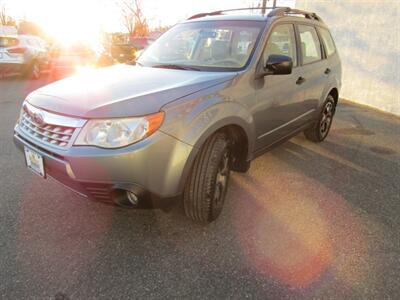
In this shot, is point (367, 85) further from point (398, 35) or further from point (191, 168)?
point (191, 168)

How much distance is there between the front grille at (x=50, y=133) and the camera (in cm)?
195

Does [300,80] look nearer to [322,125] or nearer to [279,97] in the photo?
[279,97]

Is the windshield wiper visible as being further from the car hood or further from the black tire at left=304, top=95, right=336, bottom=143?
the black tire at left=304, top=95, right=336, bottom=143

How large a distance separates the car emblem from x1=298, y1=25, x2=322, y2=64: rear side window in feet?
9.24

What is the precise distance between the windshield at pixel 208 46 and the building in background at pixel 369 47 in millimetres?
5360

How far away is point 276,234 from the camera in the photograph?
2.46m

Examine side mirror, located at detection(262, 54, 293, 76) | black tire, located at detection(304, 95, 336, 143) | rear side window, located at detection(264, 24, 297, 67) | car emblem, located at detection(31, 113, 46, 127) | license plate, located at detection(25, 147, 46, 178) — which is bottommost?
black tire, located at detection(304, 95, 336, 143)

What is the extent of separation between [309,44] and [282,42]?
83cm

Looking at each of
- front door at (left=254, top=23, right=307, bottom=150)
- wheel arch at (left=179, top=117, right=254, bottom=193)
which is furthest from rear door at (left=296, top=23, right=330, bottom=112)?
wheel arch at (left=179, top=117, right=254, bottom=193)

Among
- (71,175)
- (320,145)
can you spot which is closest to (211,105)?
(71,175)

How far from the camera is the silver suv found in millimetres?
1881

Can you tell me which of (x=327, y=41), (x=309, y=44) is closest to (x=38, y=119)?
(x=309, y=44)

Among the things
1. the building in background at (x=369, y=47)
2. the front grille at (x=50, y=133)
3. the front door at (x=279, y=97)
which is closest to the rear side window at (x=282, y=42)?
the front door at (x=279, y=97)

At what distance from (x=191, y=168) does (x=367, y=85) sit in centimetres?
704
